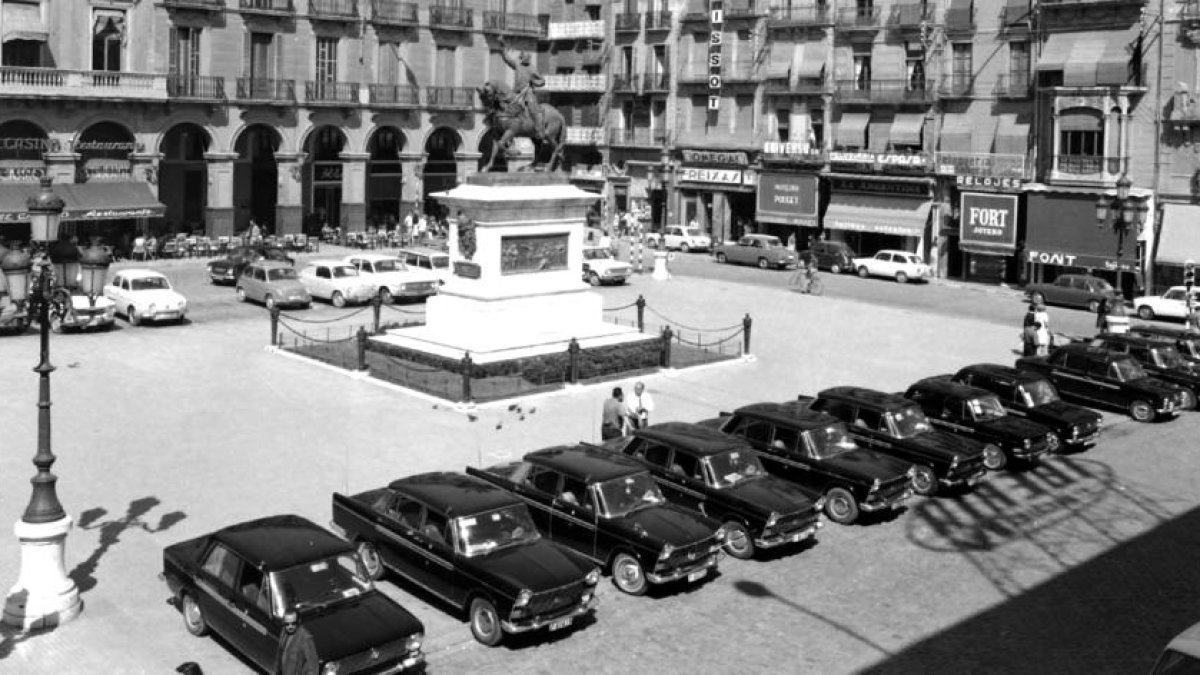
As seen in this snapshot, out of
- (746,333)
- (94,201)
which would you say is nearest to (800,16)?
(746,333)

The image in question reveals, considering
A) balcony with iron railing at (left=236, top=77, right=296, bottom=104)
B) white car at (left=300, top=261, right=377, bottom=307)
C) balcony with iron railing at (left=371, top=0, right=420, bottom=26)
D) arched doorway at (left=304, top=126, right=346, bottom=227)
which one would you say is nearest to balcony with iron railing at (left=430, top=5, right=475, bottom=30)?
balcony with iron railing at (left=371, top=0, right=420, bottom=26)

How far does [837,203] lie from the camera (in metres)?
56.1

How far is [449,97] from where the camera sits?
61.4 m

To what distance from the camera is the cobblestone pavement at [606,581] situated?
44.3 feet

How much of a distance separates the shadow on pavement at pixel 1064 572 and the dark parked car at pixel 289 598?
5197 mm

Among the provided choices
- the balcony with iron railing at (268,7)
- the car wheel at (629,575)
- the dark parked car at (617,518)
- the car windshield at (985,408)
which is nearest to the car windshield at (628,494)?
the dark parked car at (617,518)

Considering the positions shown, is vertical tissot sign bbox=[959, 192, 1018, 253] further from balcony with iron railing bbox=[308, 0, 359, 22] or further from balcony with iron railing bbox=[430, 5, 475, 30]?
balcony with iron railing bbox=[308, 0, 359, 22]

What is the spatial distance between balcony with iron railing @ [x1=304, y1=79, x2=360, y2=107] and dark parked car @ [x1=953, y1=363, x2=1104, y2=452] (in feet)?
128

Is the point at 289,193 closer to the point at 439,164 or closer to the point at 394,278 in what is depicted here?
the point at 439,164

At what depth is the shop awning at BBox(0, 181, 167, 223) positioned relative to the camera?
1810 inches

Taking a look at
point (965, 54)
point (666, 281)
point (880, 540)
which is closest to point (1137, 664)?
point (880, 540)

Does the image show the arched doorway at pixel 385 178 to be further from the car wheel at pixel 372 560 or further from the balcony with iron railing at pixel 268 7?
the car wheel at pixel 372 560

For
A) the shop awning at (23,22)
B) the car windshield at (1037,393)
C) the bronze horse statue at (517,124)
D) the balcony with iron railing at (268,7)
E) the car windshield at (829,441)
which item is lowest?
the car windshield at (829,441)

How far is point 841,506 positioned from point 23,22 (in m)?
41.2
